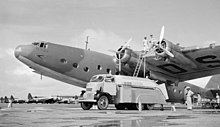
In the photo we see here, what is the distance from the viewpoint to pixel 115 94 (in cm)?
1659

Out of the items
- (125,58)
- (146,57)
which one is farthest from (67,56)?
(146,57)

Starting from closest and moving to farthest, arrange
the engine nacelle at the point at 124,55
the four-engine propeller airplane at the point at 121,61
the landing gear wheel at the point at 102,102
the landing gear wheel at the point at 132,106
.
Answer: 1. the landing gear wheel at the point at 102,102
2. the landing gear wheel at the point at 132,106
3. the four-engine propeller airplane at the point at 121,61
4. the engine nacelle at the point at 124,55

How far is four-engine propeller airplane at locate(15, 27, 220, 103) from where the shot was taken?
23.0 m

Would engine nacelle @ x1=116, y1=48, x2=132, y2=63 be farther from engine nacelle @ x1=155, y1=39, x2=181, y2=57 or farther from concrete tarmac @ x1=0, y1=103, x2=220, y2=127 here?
concrete tarmac @ x1=0, y1=103, x2=220, y2=127

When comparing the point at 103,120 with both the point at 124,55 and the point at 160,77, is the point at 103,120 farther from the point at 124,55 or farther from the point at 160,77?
the point at 160,77

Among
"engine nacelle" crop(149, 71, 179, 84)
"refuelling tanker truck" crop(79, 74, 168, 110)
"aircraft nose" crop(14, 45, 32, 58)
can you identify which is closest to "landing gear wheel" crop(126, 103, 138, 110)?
"refuelling tanker truck" crop(79, 74, 168, 110)

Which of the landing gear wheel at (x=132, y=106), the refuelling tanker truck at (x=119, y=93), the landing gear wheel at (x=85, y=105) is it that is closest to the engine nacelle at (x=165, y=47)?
the refuelling tanker truck at (x=119, y=93)

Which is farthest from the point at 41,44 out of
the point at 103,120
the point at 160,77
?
the point at 103,120

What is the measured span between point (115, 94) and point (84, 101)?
1861 millimetres

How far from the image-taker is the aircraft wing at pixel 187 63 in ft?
77.5

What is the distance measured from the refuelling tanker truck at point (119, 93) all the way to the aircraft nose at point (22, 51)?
770 cm

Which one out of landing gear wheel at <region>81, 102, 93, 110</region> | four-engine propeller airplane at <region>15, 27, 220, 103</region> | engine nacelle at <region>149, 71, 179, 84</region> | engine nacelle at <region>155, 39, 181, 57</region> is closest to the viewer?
landing gear wheel at <region>81, 102, 93, 110</region>

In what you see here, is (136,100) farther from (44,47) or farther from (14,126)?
(14,126)

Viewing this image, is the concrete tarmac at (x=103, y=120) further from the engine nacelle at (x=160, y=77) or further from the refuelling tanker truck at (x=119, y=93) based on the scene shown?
the engine nacelle at (x=160, y=77)
